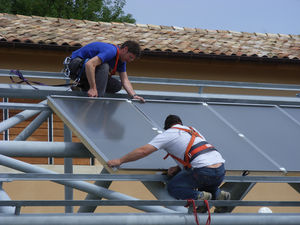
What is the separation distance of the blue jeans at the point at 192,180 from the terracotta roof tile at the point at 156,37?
9198mm

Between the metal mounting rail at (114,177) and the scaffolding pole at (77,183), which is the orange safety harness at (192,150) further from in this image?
the scaffolding pole at (77,183)

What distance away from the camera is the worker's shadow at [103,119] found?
6.49 metres

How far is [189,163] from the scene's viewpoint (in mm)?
5969

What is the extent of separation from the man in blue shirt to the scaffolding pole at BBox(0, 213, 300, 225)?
223cm

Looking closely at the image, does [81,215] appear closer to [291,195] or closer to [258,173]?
[258,173]

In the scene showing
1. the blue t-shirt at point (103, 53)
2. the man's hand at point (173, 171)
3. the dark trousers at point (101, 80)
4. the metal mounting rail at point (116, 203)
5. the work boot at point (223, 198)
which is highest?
the blue t-shirt at point (103, 53)

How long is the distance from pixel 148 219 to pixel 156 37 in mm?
11591

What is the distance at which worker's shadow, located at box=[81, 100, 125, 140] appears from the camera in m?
6.49

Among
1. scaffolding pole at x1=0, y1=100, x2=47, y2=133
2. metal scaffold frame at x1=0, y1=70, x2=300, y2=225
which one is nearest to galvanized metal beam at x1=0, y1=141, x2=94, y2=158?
metal scaffold frame at x1=0, y1=70, x2=300, y2=225

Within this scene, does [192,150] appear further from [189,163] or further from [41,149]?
[41,149]

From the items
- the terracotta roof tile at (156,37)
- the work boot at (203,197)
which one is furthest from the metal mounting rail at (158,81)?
the terracotta roof tile at (156,37)

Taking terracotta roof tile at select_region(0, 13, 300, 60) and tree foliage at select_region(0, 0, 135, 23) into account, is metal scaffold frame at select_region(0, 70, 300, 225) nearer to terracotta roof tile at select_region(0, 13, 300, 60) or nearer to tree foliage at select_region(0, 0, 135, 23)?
terracotta roof tile at select_region(0, 13, 300, 60)

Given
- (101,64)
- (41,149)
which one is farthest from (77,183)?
(101,64)

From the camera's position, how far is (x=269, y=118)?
7707 mm
